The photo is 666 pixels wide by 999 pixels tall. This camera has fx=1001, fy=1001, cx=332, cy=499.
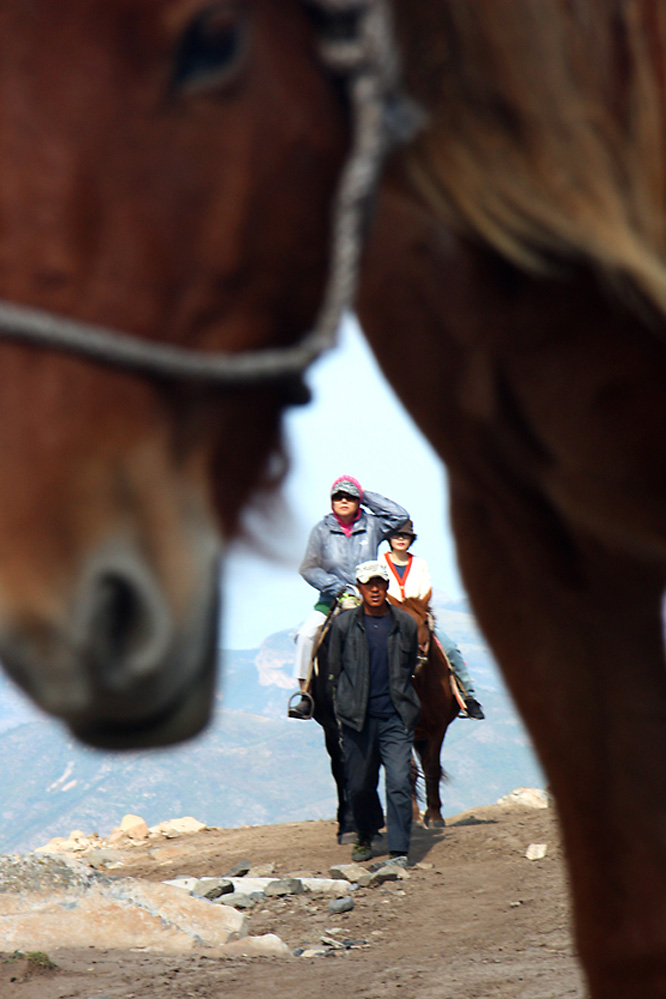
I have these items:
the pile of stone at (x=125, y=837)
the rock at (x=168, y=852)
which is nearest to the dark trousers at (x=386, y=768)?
the rock at (x=168, y=852)

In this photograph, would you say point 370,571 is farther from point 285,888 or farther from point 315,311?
point 315,311

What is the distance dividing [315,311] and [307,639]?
5.51 meters

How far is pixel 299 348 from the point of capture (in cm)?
98

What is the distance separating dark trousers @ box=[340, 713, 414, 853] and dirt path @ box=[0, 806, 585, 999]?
304 mm

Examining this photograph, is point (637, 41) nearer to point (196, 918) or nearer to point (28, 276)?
point (28, 276)

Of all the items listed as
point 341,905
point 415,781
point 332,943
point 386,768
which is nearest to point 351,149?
point 332,943

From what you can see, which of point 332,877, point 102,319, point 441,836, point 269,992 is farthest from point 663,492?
point 441,836

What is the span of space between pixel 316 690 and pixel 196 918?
2085 mm

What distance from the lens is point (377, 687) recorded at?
6254 mm

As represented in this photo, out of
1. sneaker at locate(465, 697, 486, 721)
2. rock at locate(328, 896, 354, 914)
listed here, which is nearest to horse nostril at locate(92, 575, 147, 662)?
rock at locate(328, 896, 354, 914)

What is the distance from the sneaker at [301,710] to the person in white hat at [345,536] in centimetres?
62

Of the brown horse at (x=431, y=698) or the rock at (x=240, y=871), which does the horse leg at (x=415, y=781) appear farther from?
the rock at (x=240, y=871)

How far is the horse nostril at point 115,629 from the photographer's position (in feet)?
2.85

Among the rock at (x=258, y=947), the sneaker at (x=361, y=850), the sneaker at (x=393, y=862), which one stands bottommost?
the sneaker at (x=361, y=850)
